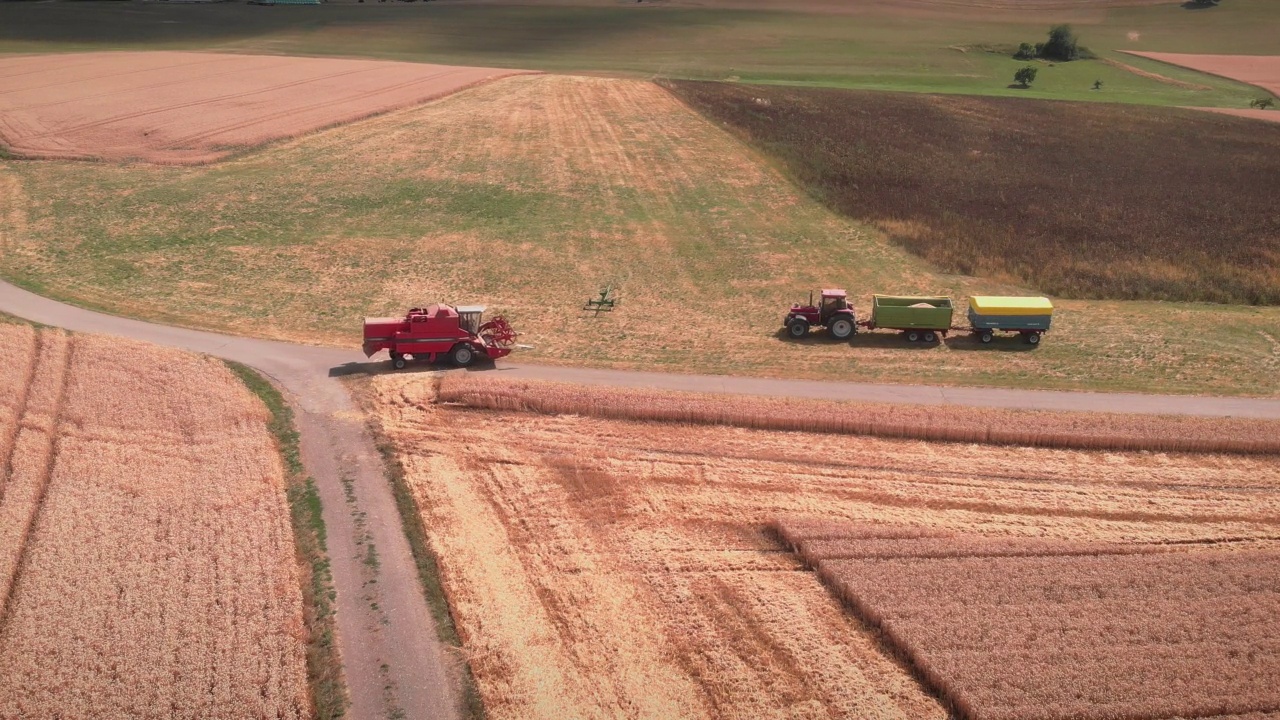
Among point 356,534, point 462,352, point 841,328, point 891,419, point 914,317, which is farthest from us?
point 841,328

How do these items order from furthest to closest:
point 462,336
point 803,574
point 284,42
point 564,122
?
1. point 284,42
2. point 564,122
3. point 462,336
4. point 803,574

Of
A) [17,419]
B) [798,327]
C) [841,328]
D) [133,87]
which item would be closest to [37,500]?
[17,419]

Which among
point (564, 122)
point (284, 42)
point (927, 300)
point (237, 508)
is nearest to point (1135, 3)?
point (564, 122)

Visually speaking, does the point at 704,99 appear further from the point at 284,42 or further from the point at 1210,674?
the point at 1210,674

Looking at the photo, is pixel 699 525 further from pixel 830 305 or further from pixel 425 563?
pixel 830 305

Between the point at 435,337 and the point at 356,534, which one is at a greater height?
the point at 435,337

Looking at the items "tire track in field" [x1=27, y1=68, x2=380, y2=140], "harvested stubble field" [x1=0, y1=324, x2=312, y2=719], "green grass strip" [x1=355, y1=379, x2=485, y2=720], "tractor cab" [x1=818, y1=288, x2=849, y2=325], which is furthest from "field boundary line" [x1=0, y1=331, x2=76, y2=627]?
"tire track in field" [x1=27, y1=68, x2=380, y2=140]

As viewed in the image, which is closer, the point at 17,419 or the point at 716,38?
the point at 17,419
